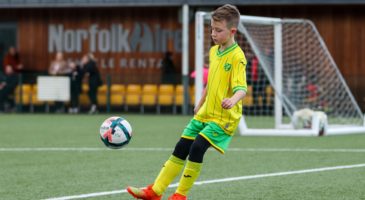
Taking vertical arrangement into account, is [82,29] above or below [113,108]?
above

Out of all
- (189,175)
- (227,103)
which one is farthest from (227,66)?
(189,175)

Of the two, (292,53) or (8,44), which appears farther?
(8,44)

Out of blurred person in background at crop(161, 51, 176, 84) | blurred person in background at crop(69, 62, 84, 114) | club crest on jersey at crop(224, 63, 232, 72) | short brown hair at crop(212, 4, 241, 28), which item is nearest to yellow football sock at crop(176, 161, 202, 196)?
club crest on jersey at crop(224, 63, 232, 72)

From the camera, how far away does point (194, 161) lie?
7555mm

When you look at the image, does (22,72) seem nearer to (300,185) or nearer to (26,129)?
(26,129)

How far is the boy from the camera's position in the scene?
7.57m

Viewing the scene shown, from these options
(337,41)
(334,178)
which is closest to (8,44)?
(337,41)

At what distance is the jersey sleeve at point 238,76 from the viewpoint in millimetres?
7570

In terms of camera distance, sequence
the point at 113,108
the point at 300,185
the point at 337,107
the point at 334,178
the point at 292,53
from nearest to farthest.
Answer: the point at 300,185 → the point at 334,178 → the point at 337,107 → the point at 292,53 → the point at 113,108

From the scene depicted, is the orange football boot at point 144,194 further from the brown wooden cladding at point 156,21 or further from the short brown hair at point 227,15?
the brown wooden cladding at point 156,21

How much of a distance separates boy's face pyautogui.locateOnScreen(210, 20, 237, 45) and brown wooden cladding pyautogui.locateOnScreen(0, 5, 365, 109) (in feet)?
69.0

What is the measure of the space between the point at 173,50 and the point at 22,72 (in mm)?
4790

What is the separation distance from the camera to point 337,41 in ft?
94.6

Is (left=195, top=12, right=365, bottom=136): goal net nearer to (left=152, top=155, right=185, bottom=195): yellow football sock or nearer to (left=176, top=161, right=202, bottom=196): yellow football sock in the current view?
(left=152, top=155, right=185, bottom=195): yellow football sock
